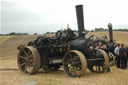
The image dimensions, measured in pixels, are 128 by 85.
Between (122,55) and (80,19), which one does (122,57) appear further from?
(80,19)

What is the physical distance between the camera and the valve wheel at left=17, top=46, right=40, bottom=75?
8.75 meters

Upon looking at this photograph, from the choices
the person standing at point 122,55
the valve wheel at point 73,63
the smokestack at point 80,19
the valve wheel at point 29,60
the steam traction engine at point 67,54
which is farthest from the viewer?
the person standing at point 122,55

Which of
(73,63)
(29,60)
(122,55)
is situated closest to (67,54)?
(73,63)

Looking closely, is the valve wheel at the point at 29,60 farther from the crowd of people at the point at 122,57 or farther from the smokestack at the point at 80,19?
the crowd of people at the point at 122,57

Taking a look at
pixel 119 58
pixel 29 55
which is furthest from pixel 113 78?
pixel 29 55

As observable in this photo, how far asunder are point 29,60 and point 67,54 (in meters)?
2.10

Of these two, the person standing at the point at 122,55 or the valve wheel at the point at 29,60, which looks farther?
the person standing at the point at 122,55

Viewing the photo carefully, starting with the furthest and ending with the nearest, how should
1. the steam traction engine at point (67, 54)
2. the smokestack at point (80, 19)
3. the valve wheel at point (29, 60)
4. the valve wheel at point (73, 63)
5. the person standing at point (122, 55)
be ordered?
the person standing at point (122, 55) → the valve wheel at point (29, 60) → the smokestack at point (80, 19) → the steam traction engine at point (67, 54) → the valve wheel at point (73, 63)

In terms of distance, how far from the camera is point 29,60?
922cm

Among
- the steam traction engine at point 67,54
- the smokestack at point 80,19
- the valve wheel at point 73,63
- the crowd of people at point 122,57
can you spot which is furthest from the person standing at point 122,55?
the valve wheel at point 73,63

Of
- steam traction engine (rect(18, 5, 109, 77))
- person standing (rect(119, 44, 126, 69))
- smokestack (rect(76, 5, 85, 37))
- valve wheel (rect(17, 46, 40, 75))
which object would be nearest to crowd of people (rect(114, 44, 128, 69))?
person standing (rect(119, 44, 126, 69))

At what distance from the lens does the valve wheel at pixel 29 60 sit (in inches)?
344

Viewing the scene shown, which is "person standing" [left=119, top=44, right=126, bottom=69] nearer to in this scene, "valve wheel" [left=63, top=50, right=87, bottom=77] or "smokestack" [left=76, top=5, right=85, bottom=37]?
"smokestack" [left=76, top=5, right=85, bottom=37]

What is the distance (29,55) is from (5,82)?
219 cm
